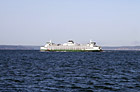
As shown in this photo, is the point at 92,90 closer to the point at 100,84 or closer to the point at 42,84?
the point at 100,84

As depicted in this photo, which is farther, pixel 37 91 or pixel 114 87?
pixel 114 87

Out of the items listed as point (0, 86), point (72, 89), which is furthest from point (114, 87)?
point (0, 86)

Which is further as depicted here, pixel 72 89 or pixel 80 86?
pixel 80 86

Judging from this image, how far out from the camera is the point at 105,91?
1048 inches

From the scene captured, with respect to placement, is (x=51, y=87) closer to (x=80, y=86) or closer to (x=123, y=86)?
(x=80, y=86)

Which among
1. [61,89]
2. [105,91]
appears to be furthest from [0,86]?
[105,91]

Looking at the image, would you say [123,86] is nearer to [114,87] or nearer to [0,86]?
[114,87]

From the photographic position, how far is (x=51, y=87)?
93.1ft

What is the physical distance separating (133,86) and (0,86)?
15.3m

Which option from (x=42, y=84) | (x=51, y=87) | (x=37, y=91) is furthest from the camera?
(x=42, y=84)

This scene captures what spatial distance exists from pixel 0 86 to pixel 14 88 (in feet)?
6.48

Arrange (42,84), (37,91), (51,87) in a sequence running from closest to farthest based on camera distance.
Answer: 1. (37,91)
2. (51,87)
3. (42,84)

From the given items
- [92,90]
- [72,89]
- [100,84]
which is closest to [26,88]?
[72,89]

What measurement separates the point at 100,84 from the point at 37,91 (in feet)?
28.1
